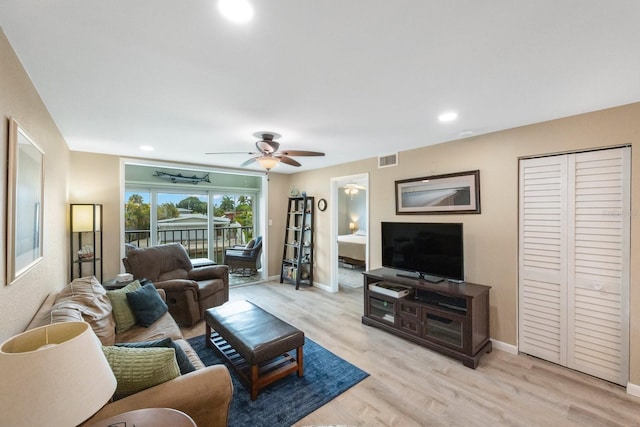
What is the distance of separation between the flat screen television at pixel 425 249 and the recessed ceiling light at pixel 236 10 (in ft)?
8.81

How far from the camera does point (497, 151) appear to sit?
2.98 metres

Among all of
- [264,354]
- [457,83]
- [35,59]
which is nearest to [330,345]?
[264,354]

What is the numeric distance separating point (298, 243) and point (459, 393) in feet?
12.4

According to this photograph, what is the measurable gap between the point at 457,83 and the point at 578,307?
2342mm

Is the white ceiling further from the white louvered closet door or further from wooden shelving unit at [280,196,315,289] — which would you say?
wooden shelving unit at [280,196,315,289]

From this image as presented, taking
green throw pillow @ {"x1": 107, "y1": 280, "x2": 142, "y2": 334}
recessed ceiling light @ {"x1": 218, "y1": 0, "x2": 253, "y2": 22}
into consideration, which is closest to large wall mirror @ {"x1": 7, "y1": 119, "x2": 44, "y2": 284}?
green throw pillow @ {"x1": 107, "y1": 280, "x2": 142, "y2": 334}

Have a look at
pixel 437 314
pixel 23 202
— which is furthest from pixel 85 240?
pixel 437 314

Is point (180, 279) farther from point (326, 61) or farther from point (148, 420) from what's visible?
point (326, 61)

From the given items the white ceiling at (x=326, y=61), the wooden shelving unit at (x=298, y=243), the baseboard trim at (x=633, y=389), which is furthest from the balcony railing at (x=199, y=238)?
the baseboard trim at (x=633, y=389)

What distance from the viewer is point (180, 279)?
3799mm

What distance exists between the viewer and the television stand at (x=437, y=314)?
268 cm

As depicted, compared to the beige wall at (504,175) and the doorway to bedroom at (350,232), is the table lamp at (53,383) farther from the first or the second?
the doorway to bedroom at (350,232)

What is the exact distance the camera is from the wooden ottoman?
2.18m

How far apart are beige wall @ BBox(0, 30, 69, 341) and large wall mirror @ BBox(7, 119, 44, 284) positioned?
6cm
